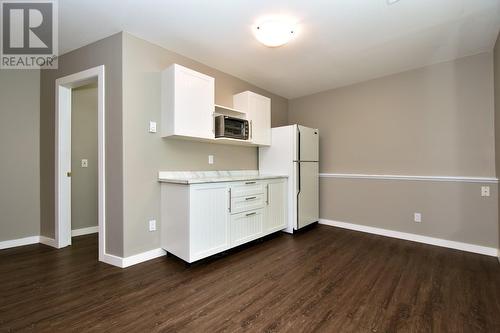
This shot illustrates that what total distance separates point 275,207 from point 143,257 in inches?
69.6

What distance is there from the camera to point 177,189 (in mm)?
2465

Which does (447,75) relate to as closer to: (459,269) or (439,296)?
(459,269)

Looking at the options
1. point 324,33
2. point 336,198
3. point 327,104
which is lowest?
point 336,198

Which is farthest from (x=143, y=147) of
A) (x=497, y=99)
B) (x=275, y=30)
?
(x=497, y=99)

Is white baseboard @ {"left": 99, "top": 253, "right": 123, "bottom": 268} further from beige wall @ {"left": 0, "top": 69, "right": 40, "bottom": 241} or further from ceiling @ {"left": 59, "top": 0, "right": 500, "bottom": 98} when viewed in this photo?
ceiling @ {"left": 59, "top": 0, "right": 500, "bottom": 98}

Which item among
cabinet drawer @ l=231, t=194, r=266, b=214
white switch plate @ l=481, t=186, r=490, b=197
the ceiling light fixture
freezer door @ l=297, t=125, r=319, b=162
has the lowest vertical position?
cabinet drawer @ l=231, t=194, r=266, b=214

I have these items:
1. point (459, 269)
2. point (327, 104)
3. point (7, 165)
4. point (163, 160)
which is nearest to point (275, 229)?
point (163, 160)

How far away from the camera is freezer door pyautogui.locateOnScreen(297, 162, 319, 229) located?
11.9ft

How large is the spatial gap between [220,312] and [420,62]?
12.1 ft

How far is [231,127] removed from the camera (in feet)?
9.87

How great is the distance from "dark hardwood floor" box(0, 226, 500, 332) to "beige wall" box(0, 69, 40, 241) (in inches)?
15.5

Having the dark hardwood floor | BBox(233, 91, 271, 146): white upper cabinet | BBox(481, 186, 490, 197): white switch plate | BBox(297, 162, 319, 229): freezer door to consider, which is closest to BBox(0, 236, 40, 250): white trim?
the dark hardwood floor

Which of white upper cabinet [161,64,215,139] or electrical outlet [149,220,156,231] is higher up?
white upper cabinet [161,64,215,139]

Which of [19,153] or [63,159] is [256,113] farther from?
[19,153]
